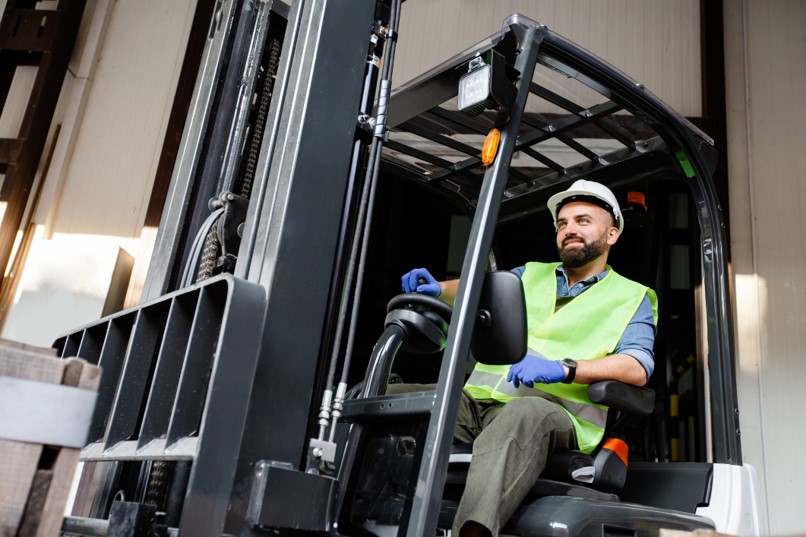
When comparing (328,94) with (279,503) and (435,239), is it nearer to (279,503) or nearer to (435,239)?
(279,503)

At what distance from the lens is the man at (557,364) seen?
→ 8.55ft

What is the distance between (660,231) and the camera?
25.0 feet

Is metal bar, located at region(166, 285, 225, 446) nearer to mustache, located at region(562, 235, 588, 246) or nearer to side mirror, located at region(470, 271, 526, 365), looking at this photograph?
side mirror, located at region(470, 271, 526, 365)

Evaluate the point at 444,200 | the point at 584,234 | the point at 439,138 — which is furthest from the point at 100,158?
the point at 584,234

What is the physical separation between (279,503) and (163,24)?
6.54 meters

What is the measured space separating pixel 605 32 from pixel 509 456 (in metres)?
5.30

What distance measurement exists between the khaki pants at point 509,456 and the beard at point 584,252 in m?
0.86

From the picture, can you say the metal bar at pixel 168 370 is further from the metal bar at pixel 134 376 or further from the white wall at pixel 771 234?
the white wall at pixel 771 234

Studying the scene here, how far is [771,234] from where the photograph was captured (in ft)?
20.2

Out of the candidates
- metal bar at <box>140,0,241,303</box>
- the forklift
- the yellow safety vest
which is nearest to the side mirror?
the forklift

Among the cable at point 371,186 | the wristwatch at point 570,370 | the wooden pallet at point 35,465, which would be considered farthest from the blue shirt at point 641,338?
the wooden pallet at point 35,465

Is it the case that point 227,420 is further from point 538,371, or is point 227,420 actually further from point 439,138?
point 439,138

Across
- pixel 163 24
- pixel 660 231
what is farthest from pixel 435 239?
pixel 163 24

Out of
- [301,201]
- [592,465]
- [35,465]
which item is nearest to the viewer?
[35,465]
